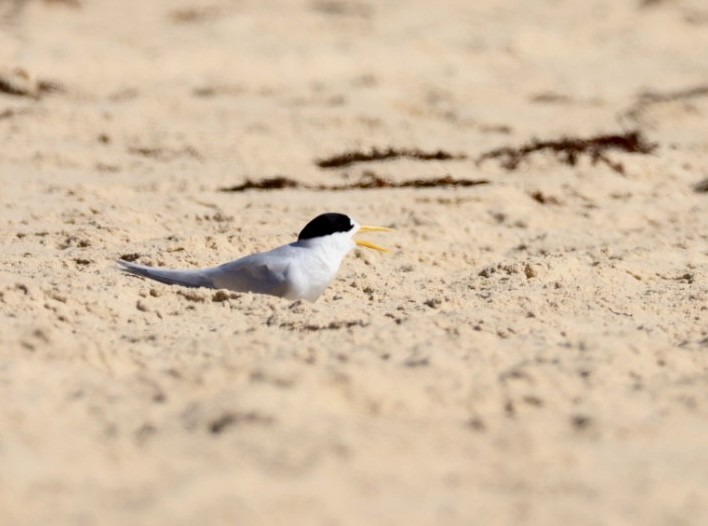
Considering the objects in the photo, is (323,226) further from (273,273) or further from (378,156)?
(378,156)

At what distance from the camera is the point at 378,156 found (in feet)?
22.2

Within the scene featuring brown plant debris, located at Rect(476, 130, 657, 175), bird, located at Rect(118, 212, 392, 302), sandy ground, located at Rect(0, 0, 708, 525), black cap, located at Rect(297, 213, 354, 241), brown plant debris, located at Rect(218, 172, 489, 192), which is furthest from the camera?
brown plant debris, located at Rect(476, 130, 657, 175)

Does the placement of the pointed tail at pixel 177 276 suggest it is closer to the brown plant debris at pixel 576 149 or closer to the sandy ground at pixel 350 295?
the sandy ground at pixel 350 295

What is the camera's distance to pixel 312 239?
13.8 ft

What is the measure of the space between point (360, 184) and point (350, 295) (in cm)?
196

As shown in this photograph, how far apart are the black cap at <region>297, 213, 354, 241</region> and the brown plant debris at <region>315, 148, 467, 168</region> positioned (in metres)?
2.40

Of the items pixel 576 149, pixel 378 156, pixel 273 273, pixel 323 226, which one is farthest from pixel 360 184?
pixel 273 273

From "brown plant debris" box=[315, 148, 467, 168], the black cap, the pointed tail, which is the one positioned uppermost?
the black cap

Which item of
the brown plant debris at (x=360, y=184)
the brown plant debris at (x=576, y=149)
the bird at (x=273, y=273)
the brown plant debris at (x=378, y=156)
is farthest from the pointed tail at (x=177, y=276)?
the brown plant debris at (x=576, y=149)


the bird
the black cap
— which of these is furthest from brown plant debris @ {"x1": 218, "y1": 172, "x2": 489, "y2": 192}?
the bird

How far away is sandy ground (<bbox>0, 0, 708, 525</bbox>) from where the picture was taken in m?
2.45

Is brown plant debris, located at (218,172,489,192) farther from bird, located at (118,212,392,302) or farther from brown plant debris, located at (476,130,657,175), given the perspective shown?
bird, located at (118,212,392,302)

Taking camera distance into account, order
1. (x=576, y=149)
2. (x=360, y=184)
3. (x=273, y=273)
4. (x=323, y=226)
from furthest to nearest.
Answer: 1. (x=576, y=149)
2. (x=360, y=184)
3. (x=323, y=226)
4. (x=273, y=273)

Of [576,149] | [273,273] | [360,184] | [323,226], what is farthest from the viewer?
[576,149]
